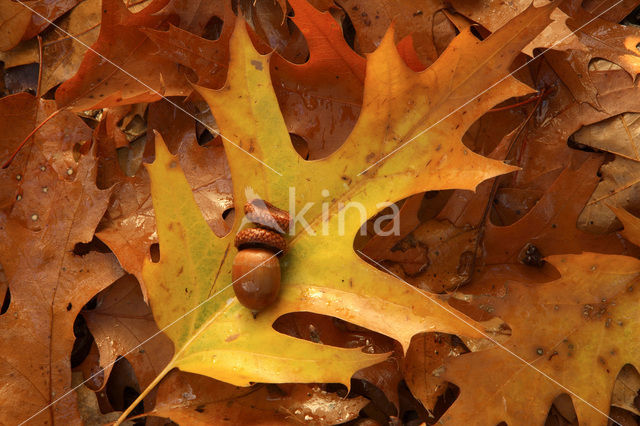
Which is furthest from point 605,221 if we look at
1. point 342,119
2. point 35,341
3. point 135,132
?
point 35,341

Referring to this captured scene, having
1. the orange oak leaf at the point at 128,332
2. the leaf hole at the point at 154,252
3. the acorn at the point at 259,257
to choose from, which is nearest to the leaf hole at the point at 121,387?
the orange oak leaf at the point at 128,332

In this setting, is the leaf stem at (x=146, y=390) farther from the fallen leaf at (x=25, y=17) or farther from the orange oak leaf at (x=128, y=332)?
the fallen leaf at (x=25, y=17)

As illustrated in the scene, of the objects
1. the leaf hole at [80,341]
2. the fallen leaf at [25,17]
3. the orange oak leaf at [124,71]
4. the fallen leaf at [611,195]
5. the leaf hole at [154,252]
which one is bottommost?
the leaf hole at [80,341]

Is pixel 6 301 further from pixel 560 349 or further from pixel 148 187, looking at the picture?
pixel 560 349

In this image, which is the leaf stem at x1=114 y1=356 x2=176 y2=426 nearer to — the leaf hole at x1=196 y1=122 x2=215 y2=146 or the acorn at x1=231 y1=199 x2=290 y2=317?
the acorn at x1=231 y1=199 x2=290 y2=317

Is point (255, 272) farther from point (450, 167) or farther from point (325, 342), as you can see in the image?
point (450, 167)

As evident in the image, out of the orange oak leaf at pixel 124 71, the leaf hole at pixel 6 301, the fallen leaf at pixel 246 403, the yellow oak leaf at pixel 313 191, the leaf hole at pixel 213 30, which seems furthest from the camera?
the leaf hole at pixel 213 30
